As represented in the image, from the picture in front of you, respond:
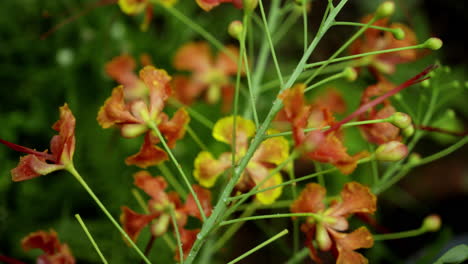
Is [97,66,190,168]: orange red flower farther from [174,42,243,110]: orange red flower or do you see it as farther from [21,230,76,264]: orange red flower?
[174,42,243,110]: orange red flower

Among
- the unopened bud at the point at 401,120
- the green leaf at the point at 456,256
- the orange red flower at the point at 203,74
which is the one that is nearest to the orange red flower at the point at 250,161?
the unopened bud at the point at 401,120

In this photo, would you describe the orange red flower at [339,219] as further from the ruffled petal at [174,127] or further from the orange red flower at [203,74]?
the orange red flower at [203,74]

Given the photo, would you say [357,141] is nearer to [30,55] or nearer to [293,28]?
[293,28]

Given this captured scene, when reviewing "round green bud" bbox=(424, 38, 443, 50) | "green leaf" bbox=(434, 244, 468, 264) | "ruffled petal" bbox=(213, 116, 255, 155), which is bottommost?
"green leaf" bbox=(434, 244, 468, 264)

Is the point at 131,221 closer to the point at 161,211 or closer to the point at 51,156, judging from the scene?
the point at 161,211

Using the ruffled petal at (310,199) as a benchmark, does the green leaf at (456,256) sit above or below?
below

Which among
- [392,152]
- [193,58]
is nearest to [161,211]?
[392,152]

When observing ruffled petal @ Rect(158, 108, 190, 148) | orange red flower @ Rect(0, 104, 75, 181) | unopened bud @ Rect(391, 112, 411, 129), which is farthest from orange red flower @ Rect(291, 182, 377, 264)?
orange red flower @ Rect(0, 104, 75, 181)
